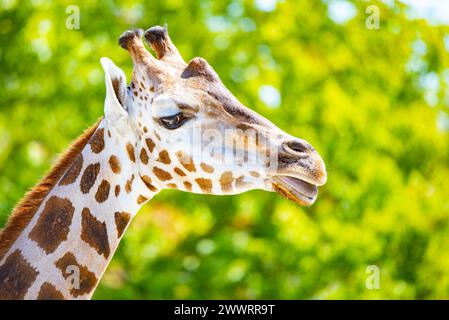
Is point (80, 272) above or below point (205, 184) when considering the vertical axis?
below

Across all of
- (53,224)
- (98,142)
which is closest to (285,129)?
(98,142)

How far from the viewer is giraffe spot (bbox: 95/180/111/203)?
5.08 m

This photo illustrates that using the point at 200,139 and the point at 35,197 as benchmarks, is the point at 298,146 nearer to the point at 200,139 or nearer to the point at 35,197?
the point at 200,139

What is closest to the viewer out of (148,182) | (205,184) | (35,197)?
(205,184)

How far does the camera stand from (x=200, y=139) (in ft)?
16.2

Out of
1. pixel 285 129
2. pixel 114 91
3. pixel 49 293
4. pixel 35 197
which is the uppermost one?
pixel 114 91

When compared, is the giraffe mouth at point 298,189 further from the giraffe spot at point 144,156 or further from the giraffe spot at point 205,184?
the giraffe spot at point 144,156

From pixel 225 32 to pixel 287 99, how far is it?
189cm

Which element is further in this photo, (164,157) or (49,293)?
(164,157)

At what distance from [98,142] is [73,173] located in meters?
0.23

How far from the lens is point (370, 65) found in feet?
61.7

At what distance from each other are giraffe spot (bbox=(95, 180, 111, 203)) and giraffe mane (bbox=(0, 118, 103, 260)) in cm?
31

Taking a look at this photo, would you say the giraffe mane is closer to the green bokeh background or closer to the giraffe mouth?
the giraffe mouth

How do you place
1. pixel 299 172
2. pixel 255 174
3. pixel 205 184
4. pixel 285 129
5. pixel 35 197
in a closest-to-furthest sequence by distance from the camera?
pixel 299 172, pixel 255 174, pixel 205 184, pixel 35 197, pixel 285 129
